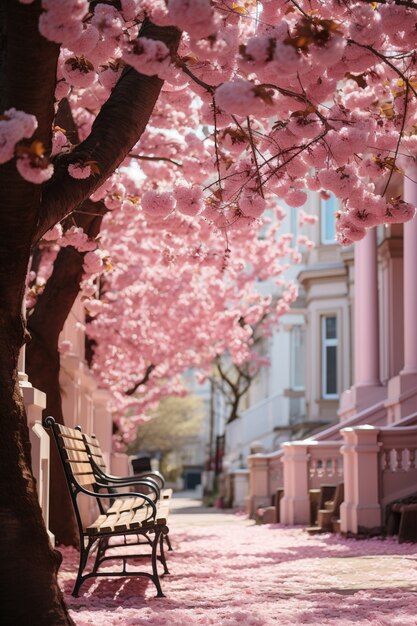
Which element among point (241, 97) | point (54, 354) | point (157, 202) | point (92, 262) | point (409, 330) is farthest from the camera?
point (409, 330)

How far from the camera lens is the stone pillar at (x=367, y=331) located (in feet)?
73.3

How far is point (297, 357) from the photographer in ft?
130

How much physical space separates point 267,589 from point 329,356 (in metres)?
22.7

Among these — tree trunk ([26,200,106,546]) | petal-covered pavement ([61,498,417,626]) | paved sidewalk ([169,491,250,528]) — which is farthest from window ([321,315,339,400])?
tree trunk ([26,200,106,546])

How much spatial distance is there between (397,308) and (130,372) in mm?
9746

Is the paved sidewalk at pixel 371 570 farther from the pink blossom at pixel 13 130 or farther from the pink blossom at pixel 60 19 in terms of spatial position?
the pink blossom at pixel 60 19

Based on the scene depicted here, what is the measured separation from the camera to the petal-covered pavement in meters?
7.17

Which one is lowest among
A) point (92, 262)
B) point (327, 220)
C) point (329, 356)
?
point (92, 262)

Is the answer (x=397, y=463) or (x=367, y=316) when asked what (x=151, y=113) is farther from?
(x=367, y=316)

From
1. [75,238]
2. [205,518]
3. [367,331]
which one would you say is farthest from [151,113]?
[205,518]

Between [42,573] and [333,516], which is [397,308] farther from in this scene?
[42,573]

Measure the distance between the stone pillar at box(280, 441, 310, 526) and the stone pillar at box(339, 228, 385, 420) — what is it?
2.87 metres

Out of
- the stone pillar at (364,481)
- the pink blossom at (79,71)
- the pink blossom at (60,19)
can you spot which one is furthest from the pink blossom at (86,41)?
the stone pillar at (364,481)

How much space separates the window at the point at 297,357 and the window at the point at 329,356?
703cm
